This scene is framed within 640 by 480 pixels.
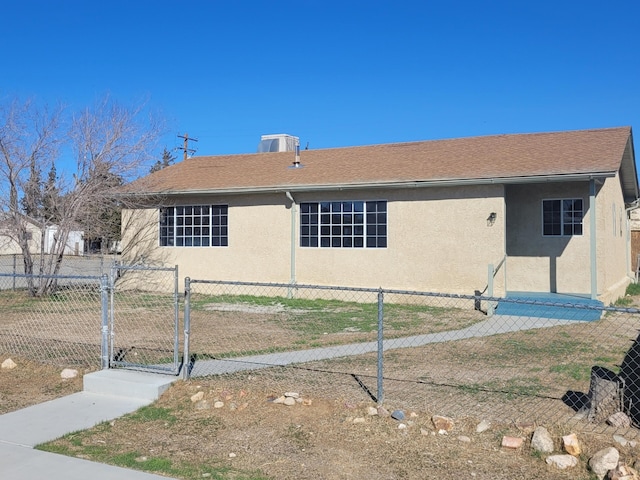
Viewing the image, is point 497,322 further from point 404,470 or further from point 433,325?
point 404,470

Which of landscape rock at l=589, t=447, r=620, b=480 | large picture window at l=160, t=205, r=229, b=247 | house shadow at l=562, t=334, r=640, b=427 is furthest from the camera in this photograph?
large picture window at l=160, t=205, r=229, b=247

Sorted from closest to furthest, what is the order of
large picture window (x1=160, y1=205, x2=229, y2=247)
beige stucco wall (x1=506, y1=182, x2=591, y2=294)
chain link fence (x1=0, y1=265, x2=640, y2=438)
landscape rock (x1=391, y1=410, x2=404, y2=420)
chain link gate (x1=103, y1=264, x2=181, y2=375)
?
landscape rock (x1=391, y1=410, x2=404, y2=420)
chain link fence (x1=0, y1=265, x2=640, y2=438)
chain link gate (x1=103, y1=264, x2=181, y2=375)
beige stucco wall (x1=506, y1=182, x2=591, y2=294)
large picture window (x1=160, y1=205, x2=229, y2=247)

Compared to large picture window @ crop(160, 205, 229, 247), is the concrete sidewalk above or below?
below

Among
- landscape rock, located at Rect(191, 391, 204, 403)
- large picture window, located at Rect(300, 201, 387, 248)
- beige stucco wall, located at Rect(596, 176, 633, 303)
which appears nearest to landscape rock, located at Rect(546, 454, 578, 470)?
landscape rock, located at Rect(191, 391, 204, 403)

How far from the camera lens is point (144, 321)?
13273 mm

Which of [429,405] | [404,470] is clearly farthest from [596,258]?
[404,470]

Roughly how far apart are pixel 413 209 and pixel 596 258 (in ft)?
14.8

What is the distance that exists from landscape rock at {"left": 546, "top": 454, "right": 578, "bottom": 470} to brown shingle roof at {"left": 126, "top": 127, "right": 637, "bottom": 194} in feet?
32.8

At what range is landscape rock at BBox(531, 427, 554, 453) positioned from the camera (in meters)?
4.99

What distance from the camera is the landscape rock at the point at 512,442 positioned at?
5113 mm

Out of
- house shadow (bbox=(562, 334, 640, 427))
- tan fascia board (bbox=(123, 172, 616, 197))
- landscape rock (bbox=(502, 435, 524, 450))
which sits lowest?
landscape rock (bbox=(502, 435, 524, 450))

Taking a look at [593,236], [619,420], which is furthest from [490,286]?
[619,420]

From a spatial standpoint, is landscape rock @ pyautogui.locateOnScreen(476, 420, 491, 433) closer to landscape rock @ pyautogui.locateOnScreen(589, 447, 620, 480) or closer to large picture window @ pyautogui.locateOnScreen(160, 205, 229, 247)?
landscape rock @ pyautogui.locateOnScreen(589, 447, 620, 480)

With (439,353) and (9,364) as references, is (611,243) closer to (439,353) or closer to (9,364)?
(439,353)
